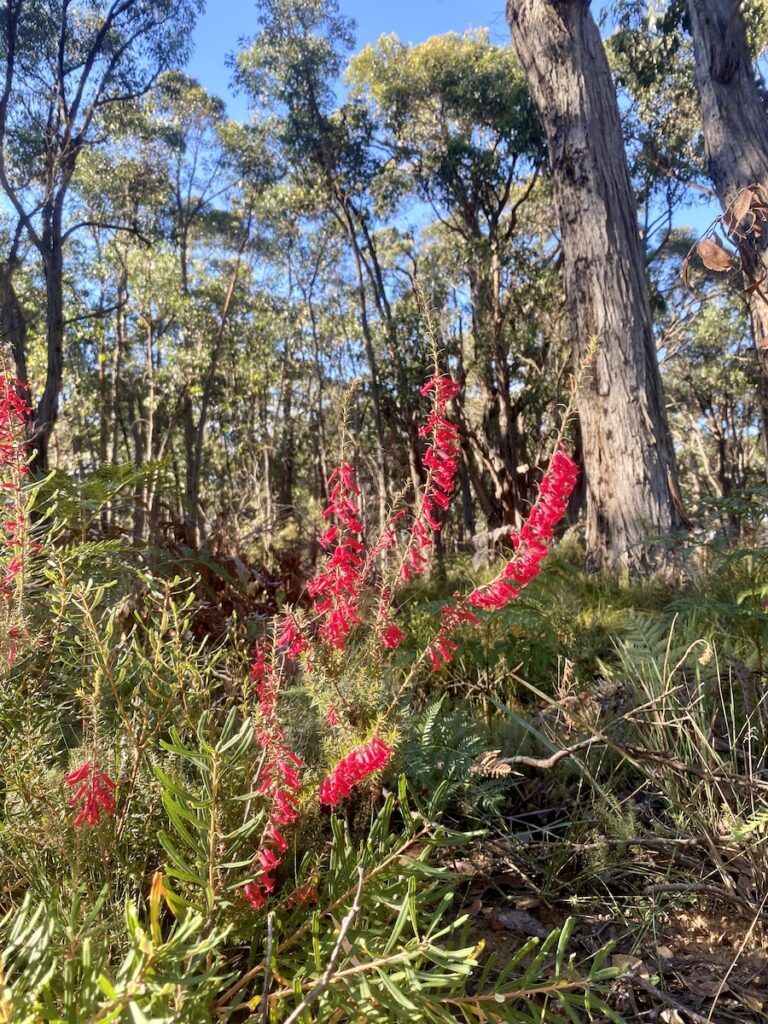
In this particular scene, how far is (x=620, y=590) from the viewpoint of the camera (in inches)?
159

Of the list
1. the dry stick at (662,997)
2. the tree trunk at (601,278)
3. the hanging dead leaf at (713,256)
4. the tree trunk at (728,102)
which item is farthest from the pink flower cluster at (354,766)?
the tree trunk at (728,102)

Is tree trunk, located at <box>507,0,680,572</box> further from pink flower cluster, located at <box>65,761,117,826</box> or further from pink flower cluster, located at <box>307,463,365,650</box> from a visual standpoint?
pink flower cluster, located at <box>65,761,117,826</box>

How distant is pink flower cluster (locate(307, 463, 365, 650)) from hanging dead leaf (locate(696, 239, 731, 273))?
79cm

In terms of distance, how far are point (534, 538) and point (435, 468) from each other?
0.25 meters

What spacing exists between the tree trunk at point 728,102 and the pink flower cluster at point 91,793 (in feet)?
21.5

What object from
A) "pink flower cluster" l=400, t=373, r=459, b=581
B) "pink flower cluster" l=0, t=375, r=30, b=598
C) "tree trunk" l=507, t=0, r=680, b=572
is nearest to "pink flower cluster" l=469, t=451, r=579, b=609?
"pink flower cluster" l=400, t=373, r=459, b=581

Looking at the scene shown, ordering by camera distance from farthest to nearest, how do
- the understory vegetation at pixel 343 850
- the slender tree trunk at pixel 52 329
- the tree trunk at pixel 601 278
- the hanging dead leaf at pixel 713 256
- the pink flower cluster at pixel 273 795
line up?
1. the slender tree trunk at pixel 52 329
2. the tree trunk at pixel 601 278
3. the hanging dead leaf at pixel 713 256
4. the pink flower cluster at pixel 273 795
5. the understory vegetation at pixel 343 850

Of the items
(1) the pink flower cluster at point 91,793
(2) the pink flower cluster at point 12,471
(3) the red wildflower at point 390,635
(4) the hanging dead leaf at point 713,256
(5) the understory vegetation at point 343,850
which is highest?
(4) the hanging dead leaf at point 713,256

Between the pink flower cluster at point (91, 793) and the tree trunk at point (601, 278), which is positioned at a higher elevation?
the tree trunk at point (601, 278)

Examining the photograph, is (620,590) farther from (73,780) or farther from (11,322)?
(11,322)

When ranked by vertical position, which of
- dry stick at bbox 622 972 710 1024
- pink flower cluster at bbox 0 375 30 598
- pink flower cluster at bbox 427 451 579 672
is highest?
pink flower cluster at bbox 0 375 30 598

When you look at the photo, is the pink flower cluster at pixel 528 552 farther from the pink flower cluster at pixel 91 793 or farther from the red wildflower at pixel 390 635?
the pink flower cluster at pixel 91 793

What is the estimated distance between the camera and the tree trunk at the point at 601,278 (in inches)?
Result: 190

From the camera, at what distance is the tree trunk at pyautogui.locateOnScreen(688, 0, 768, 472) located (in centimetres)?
620
